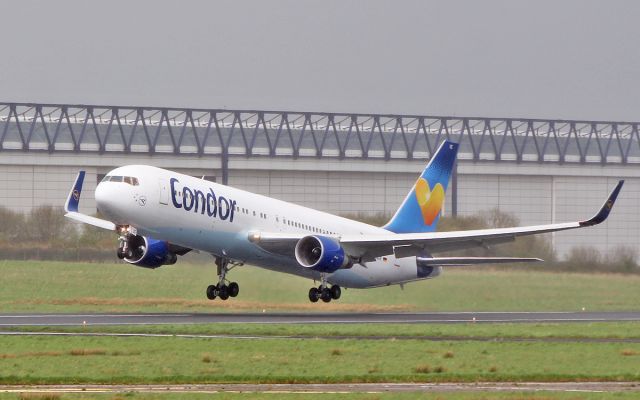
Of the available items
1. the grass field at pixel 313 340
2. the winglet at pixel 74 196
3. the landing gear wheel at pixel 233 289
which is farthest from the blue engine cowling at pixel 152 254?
the grass field at pixel 313 340

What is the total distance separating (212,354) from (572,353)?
38.3 feet

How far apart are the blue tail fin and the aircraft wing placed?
4.42 metres

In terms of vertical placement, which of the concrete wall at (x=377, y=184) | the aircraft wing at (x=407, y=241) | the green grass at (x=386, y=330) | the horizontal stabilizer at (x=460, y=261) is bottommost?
the green grass at (x=386, y=330)

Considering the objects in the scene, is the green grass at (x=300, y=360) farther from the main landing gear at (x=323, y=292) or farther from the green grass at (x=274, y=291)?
the green grass at (x=274, y=291)

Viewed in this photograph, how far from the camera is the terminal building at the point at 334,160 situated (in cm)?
9869

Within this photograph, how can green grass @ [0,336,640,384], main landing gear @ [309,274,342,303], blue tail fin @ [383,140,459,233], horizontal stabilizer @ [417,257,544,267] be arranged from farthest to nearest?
1. blue tail fin @ [383,140,459,233]
2. horizontal stabilizer @ [417,257,544,267]
3. main landing gear @ [309,274,342,303]
4. green grass @ [0,336,640,384]

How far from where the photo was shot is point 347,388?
31.6 metres

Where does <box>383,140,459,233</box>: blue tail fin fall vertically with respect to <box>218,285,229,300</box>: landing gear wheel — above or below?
above

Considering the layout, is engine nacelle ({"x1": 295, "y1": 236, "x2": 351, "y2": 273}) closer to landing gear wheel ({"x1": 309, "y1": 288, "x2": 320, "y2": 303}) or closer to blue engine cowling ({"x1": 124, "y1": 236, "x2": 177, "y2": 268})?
landing gear wheel ({"x1": 309, "y1": 288, "x2": 320, "y2": 303})

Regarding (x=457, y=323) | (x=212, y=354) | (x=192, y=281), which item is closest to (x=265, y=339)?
(x=212, y=354)

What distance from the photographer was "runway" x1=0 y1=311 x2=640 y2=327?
173ft

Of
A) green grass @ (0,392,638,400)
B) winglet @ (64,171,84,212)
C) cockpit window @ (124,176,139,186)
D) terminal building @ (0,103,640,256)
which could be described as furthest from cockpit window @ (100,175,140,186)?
terminal building @ (0,103,640,256)

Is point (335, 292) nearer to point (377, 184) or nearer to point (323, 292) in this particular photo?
point (323, 292)

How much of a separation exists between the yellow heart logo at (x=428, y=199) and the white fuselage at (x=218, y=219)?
160 inches
